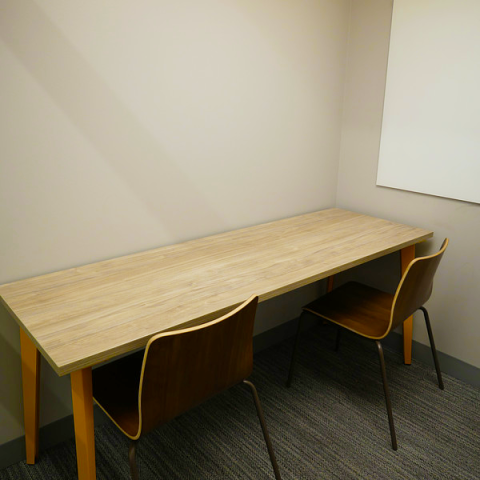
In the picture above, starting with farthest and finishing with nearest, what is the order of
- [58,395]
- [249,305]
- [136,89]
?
[58,395] < [136,89] < [249,305]

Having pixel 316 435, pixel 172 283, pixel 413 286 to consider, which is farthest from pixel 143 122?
pixel 316 435

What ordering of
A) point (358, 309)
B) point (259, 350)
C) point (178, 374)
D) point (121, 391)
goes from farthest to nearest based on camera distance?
point (259, 350) < point (358, 309) < point (121, 391) < point (178, 374)

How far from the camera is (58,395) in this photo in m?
1.77

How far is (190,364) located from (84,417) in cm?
32

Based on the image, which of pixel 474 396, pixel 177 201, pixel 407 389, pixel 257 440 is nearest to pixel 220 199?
pixel 177 201

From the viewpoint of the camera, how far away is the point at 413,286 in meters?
1.70

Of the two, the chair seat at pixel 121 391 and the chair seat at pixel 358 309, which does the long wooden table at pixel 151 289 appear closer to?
the chair seat at pixel 121 391

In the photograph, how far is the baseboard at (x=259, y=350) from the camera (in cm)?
170

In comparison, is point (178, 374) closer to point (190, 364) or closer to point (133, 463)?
point (190, 364)

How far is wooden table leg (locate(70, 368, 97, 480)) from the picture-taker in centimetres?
118

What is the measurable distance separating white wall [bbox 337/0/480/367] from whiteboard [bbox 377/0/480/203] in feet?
0.20

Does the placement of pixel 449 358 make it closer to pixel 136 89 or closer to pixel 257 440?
pixel 257 440

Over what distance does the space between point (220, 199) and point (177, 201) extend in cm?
23

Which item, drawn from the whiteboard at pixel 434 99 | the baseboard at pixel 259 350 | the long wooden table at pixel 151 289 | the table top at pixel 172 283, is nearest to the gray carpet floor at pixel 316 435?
the baseboard at pixel 259 350
